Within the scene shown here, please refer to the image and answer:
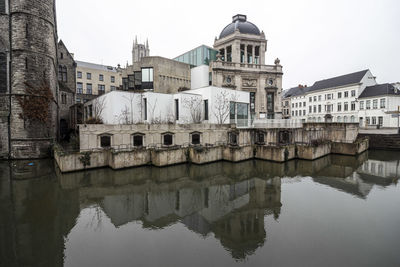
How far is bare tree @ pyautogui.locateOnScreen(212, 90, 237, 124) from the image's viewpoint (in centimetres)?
2653

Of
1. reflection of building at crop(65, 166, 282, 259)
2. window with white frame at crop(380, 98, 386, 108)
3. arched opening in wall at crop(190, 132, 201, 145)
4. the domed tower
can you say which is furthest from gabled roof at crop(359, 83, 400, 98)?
reflection of building at crop(65, 166, 282, 259)

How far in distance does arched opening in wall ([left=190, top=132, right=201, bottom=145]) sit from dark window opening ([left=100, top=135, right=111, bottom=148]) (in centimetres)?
855

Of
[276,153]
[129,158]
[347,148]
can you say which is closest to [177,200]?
[129,158]

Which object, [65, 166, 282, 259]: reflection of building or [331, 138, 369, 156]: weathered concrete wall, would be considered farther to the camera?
[331, 138, 369, 156]: weathered concrete wall

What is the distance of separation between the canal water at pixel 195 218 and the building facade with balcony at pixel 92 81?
3647cm

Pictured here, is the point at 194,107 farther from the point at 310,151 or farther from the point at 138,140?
the point at 310,151

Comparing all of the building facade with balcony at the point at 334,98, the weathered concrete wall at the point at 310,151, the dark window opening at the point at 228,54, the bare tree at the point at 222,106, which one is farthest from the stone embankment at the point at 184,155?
the building facade with balcony at the point at 334,98

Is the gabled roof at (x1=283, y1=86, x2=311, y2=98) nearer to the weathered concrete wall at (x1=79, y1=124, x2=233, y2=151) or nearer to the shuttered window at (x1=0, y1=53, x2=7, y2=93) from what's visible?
the weathered concrete wall at (x1=79, y1=124, x2=233, y2=151)

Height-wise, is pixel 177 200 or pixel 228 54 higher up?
pixel 228 54

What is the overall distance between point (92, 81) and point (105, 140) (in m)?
39.5

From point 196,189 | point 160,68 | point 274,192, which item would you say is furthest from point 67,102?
point 274,192

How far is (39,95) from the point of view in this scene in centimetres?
2086

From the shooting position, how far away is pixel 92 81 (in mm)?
50156

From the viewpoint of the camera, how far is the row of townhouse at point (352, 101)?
4178 centimetres
